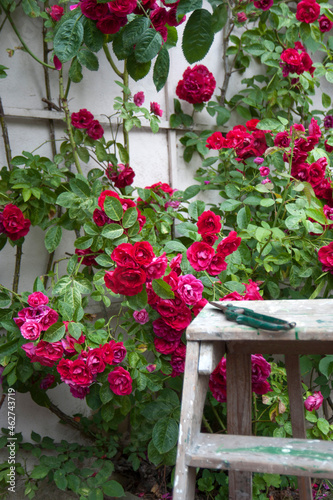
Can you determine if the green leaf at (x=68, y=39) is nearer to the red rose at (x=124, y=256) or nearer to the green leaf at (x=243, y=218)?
the red rose at (x=124, y=256)

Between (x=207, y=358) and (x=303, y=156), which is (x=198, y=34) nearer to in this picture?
(x=207, y=358)

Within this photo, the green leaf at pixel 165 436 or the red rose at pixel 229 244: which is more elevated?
the red rose at pixel 229 244

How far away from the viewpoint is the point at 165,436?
134cm

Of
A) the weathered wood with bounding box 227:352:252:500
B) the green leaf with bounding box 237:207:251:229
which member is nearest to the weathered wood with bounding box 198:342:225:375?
the weathered wood with bounding box 227:352:252:500

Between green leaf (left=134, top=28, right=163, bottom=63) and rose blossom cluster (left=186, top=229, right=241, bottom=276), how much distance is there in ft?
1.66

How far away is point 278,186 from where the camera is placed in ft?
6.65

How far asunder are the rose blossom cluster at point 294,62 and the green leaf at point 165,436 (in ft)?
5.26

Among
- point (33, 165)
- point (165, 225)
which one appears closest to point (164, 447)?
point (165, 225)

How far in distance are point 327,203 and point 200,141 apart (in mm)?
680

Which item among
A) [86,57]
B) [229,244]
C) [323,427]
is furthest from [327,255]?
[86,57]

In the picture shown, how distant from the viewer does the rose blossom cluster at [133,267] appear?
1078 mm

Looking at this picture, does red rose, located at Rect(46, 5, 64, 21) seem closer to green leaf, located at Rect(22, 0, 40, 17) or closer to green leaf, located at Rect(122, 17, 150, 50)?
green leaf, located at Rect(22, 0, 40, 17)

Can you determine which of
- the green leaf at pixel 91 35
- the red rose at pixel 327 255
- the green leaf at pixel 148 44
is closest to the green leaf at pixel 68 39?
the green leaf at pixel 91 35

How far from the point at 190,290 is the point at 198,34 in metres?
0.63
